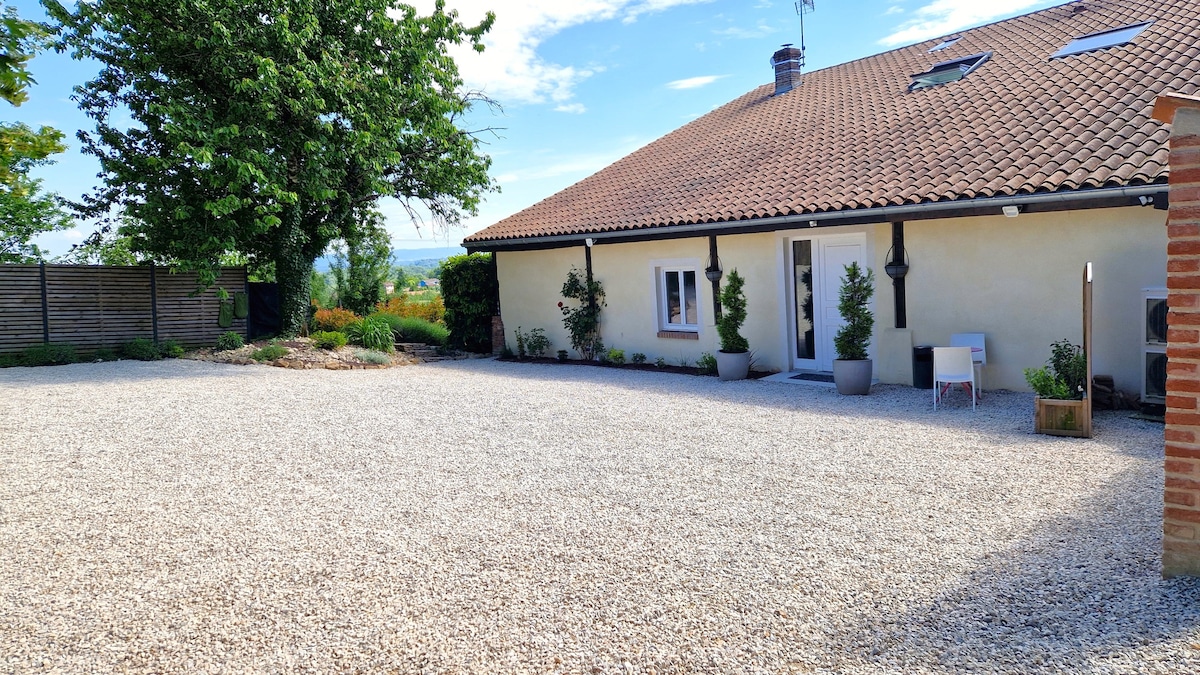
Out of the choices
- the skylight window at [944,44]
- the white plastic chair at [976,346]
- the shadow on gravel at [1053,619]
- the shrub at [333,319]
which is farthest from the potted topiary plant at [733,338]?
the shrub at [333,319]

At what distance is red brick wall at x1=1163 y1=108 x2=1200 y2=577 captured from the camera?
3602 millimetres

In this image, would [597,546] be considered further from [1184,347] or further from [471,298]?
[471,298]

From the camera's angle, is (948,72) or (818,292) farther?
(948,72)

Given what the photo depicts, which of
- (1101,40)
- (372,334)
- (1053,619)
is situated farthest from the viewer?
(372,334)

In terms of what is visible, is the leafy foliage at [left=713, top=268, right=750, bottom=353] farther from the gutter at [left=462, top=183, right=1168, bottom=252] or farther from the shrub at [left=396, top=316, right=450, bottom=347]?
the shrub at [left=396, top=316, right=450, bottom=347]

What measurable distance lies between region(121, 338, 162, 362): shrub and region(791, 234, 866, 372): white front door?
12.6 m

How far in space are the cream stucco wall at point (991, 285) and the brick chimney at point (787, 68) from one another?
6514 mm

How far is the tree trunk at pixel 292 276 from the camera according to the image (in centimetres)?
1645

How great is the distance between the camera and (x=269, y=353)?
48.6 feet

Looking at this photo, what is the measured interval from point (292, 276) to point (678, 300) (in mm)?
8701

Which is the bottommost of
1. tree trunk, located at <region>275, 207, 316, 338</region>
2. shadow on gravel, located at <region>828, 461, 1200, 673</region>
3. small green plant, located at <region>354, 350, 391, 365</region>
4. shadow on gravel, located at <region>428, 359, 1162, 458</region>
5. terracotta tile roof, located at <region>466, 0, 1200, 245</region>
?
shadow on gravel, located at <region>828, 461, 1200, 673</region>

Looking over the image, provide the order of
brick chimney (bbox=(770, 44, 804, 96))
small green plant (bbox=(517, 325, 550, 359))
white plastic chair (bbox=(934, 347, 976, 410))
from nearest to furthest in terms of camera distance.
→ white plastic chair (bbox=(934, 347, 976, 410))
small green plant (bbox=(517, 325, 550, 359))
brick chimney (bbox=(770, 44, 804, 96))

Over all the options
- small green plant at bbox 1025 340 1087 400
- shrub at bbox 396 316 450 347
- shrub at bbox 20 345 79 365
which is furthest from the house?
shrub at bbox 20 345 79 365

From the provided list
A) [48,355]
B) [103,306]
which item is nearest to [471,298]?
[103,306]
